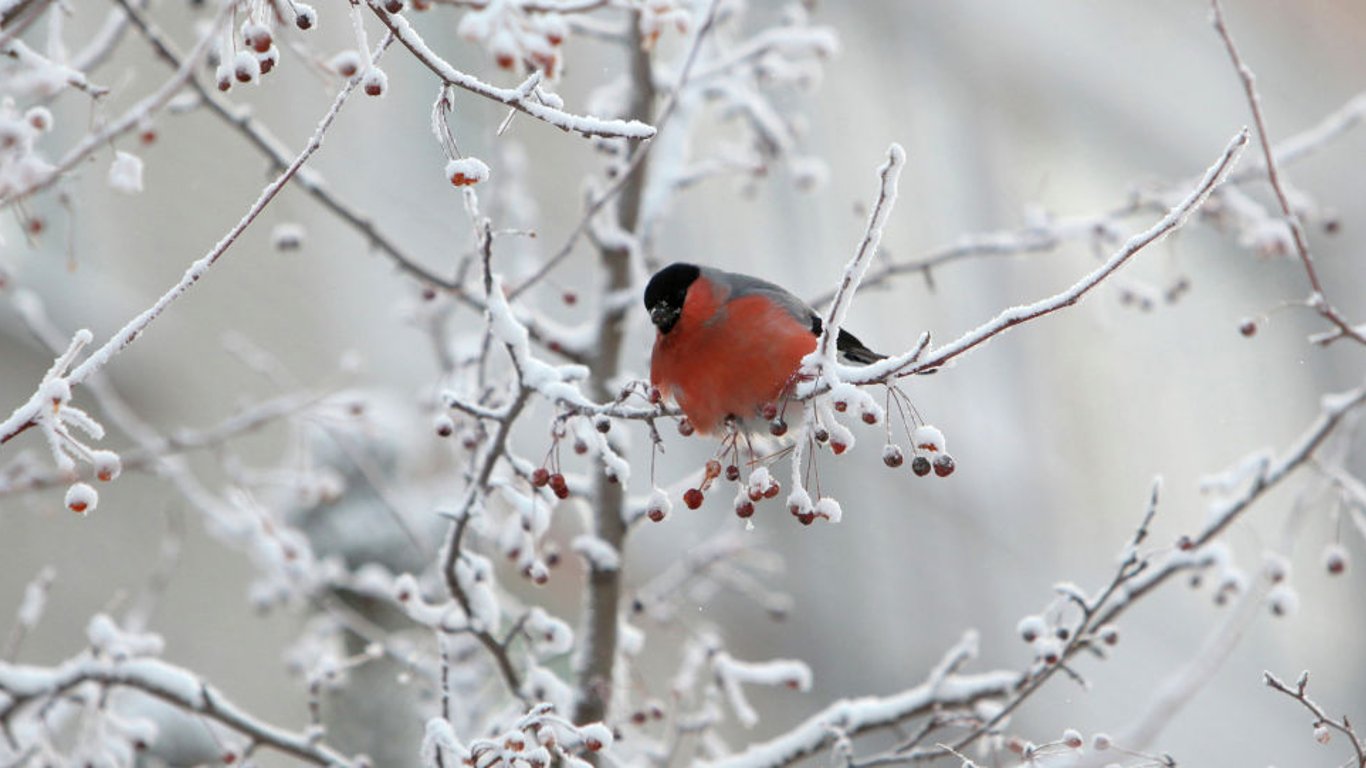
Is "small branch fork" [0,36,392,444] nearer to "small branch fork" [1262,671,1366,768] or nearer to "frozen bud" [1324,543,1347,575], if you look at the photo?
"small branch fork" [1262,671,1366,768]

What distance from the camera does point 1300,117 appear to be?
1179cm

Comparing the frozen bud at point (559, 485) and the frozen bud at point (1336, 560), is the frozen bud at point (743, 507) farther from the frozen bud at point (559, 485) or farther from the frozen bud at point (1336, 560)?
the frozen bud at point (1336, 560)

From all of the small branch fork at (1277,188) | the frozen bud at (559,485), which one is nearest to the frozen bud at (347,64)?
the frozen bud at (559,485)

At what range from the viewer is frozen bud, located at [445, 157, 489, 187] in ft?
5.72

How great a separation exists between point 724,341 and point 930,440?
882 mm

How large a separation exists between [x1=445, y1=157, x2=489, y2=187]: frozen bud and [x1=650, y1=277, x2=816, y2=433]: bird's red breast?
0.77 m

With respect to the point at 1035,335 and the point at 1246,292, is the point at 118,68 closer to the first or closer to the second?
the point at 1035,335

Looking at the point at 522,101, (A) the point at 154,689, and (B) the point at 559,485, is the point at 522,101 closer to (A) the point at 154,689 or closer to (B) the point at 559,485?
(B) the point at 559,485

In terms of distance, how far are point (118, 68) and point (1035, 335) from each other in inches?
239

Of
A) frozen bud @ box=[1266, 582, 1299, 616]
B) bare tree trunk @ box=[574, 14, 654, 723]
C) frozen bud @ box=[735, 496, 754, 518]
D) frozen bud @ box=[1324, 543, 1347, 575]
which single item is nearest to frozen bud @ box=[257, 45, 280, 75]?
frozen bud @ box=[735, 496, 754, 518]

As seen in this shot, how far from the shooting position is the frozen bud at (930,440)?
6.04 feet

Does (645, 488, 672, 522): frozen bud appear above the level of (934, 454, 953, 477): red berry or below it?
above

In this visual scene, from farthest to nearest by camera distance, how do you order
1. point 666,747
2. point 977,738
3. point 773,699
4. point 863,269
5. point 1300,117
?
point 1300,117
point 773,699
point 666,747
point 977,738
point 863,269

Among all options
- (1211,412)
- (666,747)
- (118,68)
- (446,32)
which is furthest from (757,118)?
(1211,412)
